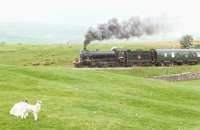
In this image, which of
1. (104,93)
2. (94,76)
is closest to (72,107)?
(104,93)

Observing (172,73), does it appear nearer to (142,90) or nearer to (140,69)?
(140,69)

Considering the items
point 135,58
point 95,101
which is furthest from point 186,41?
point 95,101

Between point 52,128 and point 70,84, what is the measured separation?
2101cm

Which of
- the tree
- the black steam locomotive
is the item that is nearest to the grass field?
the black steam locomotive

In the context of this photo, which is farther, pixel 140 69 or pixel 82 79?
pixel 140 69

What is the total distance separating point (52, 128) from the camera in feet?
88.4

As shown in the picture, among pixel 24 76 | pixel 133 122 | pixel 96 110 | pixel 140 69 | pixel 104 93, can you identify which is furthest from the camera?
pixel 140 69

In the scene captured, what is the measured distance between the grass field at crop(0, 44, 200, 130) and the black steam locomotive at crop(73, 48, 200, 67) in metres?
27.3

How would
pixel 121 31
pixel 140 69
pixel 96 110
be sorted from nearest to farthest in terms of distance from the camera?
pixel 96 110 → pixel 140 69 → pixel 121 31

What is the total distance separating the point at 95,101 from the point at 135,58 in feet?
170

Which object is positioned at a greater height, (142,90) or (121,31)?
(121,31)

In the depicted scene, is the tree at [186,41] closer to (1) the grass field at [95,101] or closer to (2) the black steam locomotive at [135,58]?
(2) the black steam locomotive at [135,58]

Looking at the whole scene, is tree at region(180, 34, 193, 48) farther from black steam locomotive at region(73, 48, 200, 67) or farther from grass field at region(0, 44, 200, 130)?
grass field at region(0, 44, 200, 130)

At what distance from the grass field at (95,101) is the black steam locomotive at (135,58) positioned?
27257 mm
